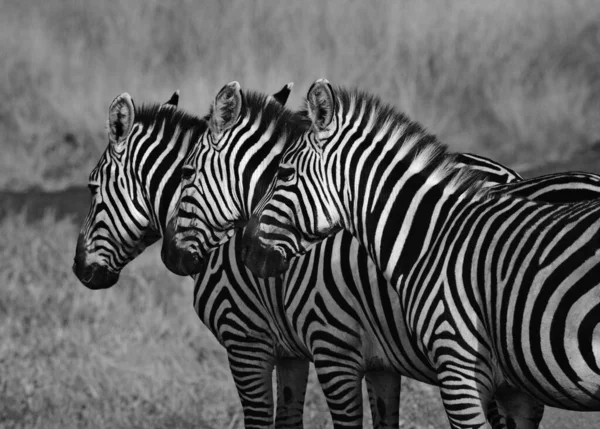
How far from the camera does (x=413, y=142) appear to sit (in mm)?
6117

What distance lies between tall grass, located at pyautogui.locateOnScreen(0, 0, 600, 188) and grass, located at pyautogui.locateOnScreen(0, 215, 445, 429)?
3.52 metres

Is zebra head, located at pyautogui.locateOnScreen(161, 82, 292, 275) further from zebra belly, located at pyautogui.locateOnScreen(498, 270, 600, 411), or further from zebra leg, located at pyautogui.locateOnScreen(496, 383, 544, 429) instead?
zebra belly, located at pyautogui.locateOnScreen(498, 270, 600, 411)

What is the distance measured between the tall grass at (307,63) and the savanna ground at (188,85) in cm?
3

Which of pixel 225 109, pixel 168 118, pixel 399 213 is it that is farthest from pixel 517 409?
pixel 168 118

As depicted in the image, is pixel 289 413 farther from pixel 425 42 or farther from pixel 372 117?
pixel 425 42

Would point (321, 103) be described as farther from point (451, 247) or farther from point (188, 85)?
point (188, 85)

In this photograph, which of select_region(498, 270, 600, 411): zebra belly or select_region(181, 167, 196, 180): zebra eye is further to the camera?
select_region(181, 167, 196, 180): zebra eye

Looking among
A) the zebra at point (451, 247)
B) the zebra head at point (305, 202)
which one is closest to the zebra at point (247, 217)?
the zebra at point (451, 247)

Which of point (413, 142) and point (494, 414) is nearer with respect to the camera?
point (413, 142)

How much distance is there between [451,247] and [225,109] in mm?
1881

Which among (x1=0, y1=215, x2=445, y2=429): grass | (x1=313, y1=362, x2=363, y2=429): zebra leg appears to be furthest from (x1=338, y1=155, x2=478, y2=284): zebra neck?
(x1=0, y1=215, x2=445, y2=429): grass

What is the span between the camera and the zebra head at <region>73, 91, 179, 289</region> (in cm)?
737

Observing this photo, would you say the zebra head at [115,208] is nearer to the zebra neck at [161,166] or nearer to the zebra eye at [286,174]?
the zebra neck at [161,166]

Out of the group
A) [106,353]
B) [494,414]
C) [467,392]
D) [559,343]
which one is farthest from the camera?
[106,353]
